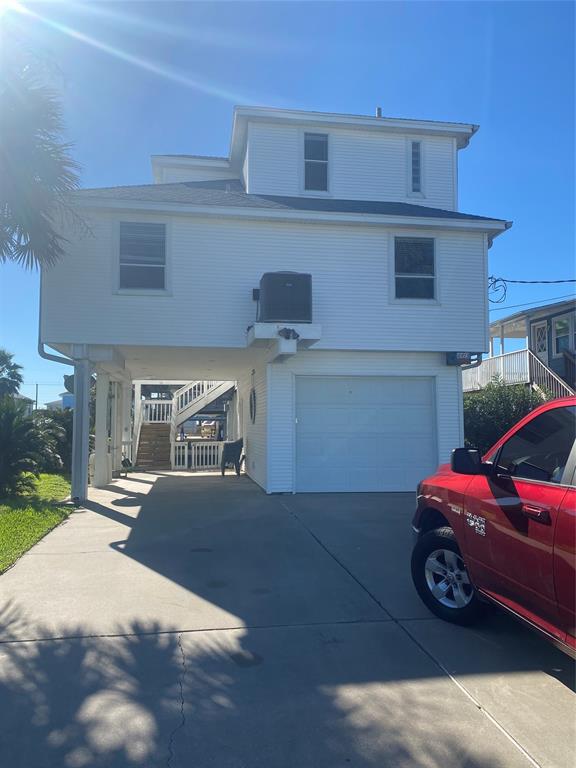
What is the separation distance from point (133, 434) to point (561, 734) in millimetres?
19416

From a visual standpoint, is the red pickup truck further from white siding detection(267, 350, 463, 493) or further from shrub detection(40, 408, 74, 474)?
shrub detection(40, 408, 74, 474)

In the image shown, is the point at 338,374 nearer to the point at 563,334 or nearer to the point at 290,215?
the point at 290,215

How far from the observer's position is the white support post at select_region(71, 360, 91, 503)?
11117mm

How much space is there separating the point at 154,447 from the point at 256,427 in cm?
718

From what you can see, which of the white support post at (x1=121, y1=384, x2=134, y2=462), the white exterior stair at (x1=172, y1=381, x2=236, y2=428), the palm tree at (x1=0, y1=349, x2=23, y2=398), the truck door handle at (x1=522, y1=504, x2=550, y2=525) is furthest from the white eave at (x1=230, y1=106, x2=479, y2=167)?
the palm tree at (x1=0, y1=349, x2=23, y2=398)

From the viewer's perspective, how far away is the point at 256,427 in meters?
14.4

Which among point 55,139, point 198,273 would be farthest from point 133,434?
point 55,139

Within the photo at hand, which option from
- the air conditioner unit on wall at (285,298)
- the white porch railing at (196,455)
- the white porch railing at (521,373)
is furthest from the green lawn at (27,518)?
the white porch railing at (521,373)

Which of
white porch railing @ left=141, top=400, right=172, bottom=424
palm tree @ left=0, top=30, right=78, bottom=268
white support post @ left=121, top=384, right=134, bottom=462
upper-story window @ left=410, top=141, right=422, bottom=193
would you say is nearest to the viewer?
palm tree @ left=0, top=30, right=78, bottom=268

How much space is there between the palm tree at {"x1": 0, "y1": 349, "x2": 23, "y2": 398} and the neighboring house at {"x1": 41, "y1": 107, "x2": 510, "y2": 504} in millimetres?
25363

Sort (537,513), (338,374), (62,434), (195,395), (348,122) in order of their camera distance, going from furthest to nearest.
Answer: (195,395) → (62,434) → (348,122) → (338,374) → (537,513)

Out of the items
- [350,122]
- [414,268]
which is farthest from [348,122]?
[414,268]

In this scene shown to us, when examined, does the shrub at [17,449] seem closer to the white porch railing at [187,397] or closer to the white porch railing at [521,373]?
the white porch railing at [187,397]

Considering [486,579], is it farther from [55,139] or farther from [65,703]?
[55,139]
